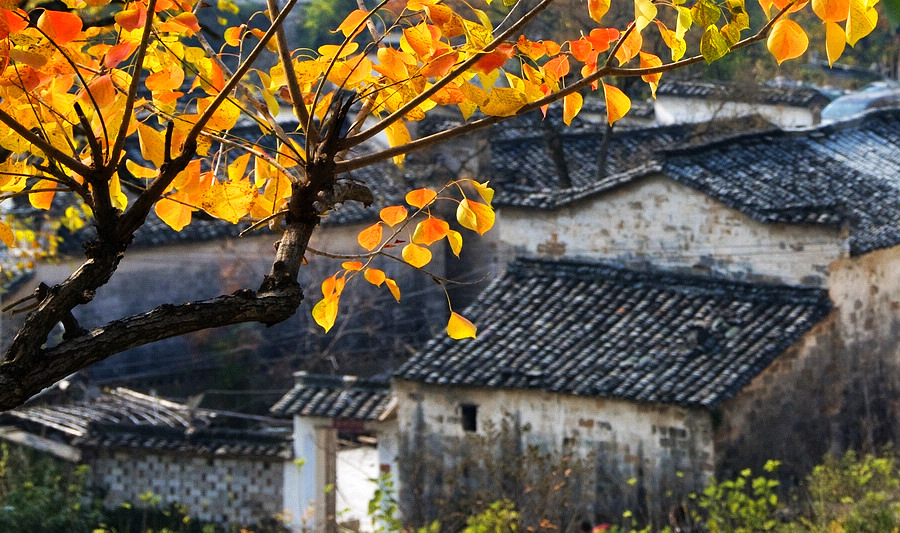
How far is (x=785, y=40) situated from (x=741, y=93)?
19.1 meters

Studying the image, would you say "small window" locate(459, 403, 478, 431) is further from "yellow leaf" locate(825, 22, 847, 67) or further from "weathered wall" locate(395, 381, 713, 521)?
"yellow leaf" locate(825, 22, 847, 67)

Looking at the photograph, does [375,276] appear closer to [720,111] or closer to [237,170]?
[237,170]

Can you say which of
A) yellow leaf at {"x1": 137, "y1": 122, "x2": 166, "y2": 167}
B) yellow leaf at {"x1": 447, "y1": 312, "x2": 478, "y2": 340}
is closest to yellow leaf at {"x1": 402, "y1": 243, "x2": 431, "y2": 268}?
yellow leaf at {"x1": 447, "y1": 312, "x2": 478, "y2": 340}

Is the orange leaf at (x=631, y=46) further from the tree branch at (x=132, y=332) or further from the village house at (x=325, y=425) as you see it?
the village house at (x=325, y=425)

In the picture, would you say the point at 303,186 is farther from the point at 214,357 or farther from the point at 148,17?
the point at 214,357

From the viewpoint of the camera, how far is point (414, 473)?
1235 cm

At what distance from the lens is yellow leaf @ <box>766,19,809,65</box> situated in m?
2.73

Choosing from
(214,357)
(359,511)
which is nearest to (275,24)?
(359,511)

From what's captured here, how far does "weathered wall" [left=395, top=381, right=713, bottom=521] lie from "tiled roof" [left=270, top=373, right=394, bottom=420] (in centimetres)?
32

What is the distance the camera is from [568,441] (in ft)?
38.8

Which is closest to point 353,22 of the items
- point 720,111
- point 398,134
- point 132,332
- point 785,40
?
point 398,134

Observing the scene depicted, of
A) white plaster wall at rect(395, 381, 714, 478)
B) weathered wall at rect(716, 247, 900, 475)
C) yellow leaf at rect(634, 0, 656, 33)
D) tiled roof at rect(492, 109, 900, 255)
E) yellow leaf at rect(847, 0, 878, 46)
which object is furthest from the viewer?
tiled roof at rect(492, 109, 900, 255)

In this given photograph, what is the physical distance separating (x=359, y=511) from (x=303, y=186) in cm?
1171

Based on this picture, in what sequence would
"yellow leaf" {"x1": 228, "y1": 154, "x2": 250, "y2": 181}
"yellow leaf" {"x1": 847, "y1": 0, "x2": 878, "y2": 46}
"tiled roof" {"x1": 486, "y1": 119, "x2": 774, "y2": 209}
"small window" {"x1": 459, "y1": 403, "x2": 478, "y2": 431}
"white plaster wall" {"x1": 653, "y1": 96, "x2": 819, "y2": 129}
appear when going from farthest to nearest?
"white plaster wall" {"x1": 653, "y1": 96, "x2": 819, "y2": 129}
"tiled roof" {"x1": 486, "y1": 119, "x2": 774, "y2": 209}
"small window" {"x1": 459, "y1": 403, "x2": 478, "y2": 431}
"yellow leaf" {"x1": 228, "y1": 154, "x2": 250, "y2": 181}
"yellow leaf" {"x1": 847, "y1": 0, "x2": 878, "y2": 46}
